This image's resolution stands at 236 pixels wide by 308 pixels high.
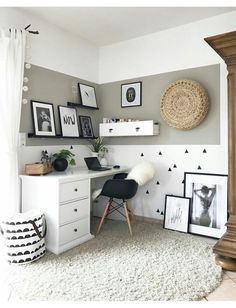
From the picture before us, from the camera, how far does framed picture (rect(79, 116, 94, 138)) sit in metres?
3.62

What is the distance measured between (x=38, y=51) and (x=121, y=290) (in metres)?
2.66

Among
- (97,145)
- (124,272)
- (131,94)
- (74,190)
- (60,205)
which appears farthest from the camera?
(97,145)

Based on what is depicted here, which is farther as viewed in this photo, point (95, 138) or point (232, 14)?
point (95, 138)

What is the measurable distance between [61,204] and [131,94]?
1914mm

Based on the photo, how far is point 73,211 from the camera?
268 centimetres

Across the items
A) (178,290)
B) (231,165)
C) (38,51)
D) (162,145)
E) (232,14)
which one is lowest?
(178,290)

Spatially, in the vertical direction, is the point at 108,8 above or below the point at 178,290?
above

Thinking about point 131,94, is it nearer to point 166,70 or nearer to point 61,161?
point 166,70

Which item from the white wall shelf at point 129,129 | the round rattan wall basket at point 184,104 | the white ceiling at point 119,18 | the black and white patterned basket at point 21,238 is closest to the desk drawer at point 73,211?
the black and white patterned basket at point 21,238

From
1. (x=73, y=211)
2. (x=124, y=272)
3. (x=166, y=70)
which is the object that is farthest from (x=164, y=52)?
(x=124, y=272)

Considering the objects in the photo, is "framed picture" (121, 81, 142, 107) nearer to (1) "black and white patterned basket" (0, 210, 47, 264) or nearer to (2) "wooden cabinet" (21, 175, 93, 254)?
(2) "wooden cabinet" (21, 175, 93, 254)
